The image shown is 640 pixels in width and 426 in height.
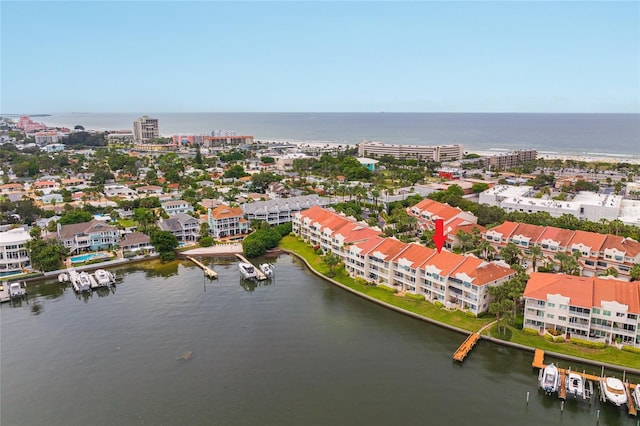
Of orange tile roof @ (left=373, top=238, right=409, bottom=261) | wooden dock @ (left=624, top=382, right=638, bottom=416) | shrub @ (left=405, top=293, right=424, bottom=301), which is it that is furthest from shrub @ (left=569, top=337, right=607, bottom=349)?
orange tile roof @ (left=373, top=238, right=409, bottom=261)

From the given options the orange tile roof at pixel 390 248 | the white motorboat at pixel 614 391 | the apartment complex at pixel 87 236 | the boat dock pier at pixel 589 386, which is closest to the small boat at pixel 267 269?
the orange tile roof at pixel 390 248

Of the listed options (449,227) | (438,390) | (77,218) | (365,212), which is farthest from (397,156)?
(438,390)

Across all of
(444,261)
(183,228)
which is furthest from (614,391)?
(183,228)

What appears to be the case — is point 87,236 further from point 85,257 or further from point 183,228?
point 183,228

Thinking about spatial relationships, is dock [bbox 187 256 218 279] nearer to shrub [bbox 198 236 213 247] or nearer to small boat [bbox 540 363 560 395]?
shrub [bbox 198 236 213 247]

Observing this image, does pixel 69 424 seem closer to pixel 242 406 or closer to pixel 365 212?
pixel 242 406

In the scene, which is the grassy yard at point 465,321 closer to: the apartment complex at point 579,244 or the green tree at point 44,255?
the apartment complex at point 579,244
